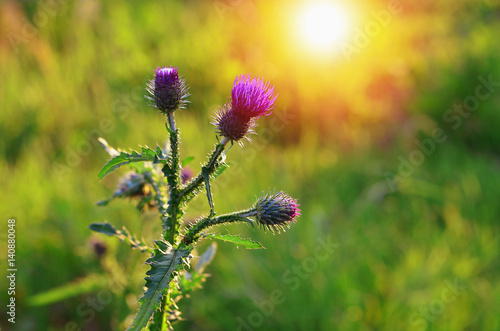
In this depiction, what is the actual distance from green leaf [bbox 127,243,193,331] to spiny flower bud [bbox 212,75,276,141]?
1.09 feet

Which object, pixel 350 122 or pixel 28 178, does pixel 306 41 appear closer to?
pixel 350 122

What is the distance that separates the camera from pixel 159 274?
104 centimetres

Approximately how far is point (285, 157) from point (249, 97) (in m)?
3.56

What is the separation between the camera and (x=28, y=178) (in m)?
4.00

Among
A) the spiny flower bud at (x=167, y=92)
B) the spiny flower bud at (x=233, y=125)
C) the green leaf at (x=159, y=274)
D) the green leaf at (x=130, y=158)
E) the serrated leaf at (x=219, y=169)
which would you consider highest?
the spiny flower bud at (x=167, y=92)

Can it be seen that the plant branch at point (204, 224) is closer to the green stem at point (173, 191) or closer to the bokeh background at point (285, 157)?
the green stem at point (173, 191)

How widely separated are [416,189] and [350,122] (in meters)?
1.56

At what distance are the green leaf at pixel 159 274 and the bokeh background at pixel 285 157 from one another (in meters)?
1.03

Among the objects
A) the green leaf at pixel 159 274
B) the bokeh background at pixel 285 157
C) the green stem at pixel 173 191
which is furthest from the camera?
the bokeh background at pixel 285 157

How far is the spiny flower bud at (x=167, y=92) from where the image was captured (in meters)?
1.22

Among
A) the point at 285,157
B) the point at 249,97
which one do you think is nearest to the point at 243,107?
the point at 249,97

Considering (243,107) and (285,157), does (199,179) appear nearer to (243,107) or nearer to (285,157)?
(243,107)

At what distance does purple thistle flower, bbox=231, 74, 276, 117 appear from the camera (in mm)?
1213

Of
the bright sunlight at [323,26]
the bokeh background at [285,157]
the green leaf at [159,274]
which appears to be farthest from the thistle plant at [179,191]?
the bright sunlight at [323,26]
